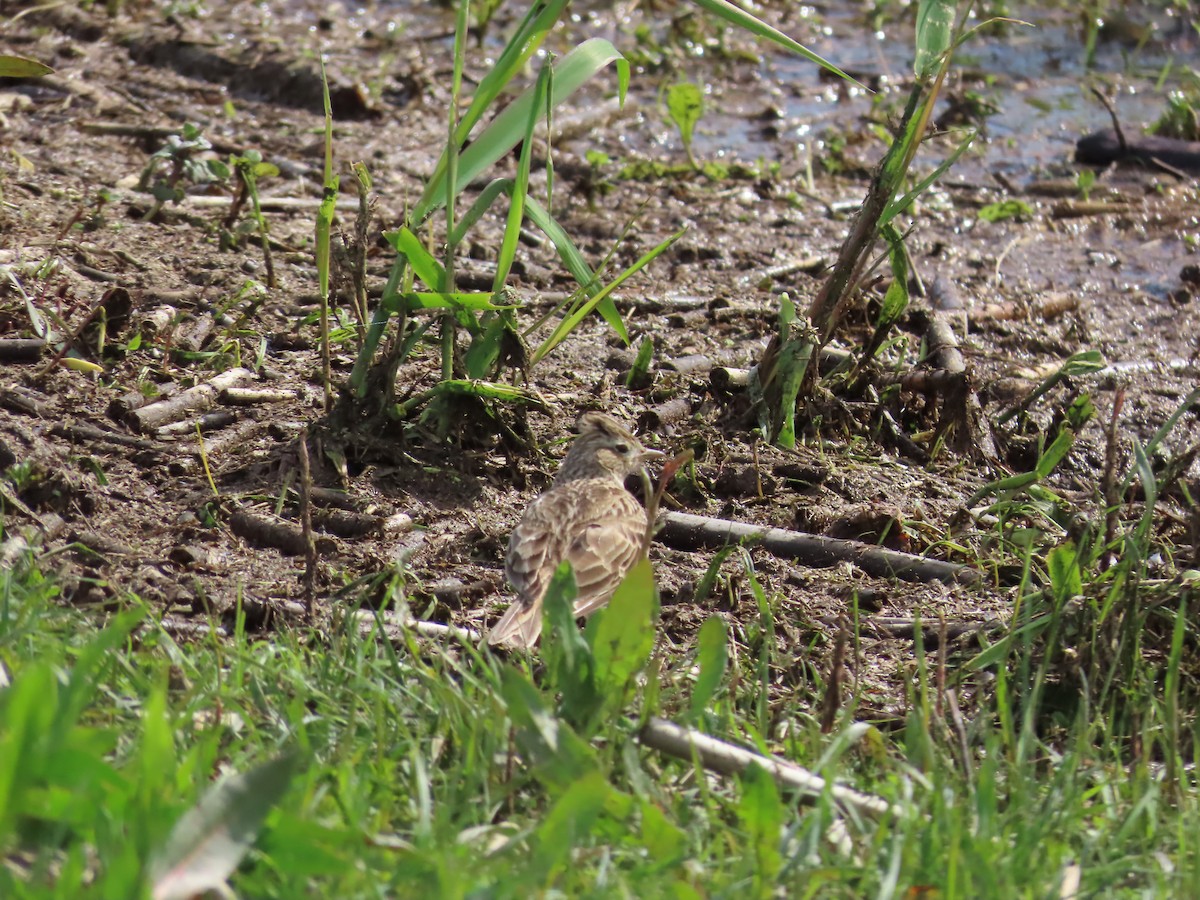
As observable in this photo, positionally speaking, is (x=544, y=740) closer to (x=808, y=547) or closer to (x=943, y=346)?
(x=808, y=547)

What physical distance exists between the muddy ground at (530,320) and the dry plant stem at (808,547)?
59 mm

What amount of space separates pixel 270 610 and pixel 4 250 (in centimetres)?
271

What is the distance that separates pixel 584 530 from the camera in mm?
5141

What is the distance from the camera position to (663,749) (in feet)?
11.6

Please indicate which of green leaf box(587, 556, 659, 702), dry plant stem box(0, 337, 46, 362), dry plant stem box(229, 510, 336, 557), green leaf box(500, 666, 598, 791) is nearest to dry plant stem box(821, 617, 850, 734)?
green leaf box(587, 556, 659, 702)

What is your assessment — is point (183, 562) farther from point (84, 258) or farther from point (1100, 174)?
point (1100, 174)

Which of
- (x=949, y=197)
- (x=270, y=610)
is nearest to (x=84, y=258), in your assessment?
(x=270, y=610)

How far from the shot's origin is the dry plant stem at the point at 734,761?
3.36m

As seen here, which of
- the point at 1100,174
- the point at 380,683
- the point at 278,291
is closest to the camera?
the point at 380,683

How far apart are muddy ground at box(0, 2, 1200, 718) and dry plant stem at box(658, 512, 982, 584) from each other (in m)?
0.06

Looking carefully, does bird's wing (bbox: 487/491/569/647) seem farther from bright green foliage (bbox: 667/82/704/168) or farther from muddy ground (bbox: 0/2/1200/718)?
bright green foliage (bbox: 667/82/704/168)

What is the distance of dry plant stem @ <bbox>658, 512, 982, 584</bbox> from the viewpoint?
209 inches

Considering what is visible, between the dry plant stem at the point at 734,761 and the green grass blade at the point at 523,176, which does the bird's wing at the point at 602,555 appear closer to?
the green grass blade at the point at 523,176

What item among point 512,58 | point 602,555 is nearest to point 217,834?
point 602,555
